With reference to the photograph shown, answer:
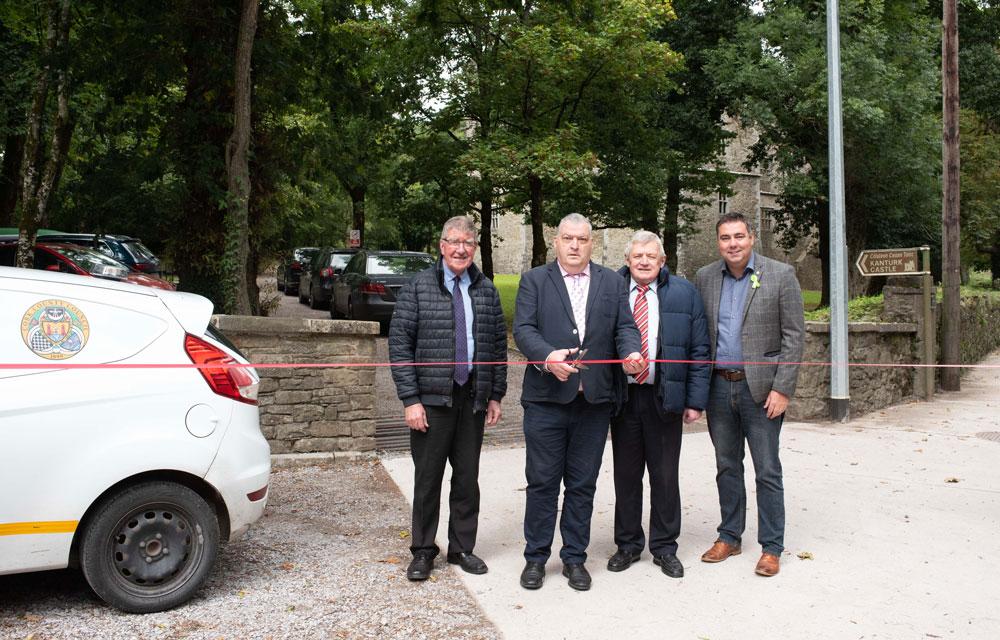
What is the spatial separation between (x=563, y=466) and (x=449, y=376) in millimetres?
828

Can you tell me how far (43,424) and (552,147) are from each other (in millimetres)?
14453

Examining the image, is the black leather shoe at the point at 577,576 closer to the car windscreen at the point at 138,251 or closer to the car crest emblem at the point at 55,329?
the car crest emblem at the point at 55,329

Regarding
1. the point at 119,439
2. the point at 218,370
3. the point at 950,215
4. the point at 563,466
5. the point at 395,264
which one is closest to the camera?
the point at 119,439

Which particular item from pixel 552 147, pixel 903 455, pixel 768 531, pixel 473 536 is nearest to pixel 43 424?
pixel 473 536

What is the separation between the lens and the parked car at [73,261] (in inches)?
583

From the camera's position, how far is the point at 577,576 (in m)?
5.02

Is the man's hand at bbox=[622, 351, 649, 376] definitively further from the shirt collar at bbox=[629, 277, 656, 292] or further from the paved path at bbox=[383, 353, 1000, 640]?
the paved path at bbox=[383, 353, 1000, 640]

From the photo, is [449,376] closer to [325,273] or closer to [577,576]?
[577,576]

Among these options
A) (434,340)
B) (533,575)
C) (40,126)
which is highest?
(40,126)

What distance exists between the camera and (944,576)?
17.1ft

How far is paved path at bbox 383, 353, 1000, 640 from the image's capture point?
4.46 meters

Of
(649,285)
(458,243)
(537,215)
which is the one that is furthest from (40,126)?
(649,285)

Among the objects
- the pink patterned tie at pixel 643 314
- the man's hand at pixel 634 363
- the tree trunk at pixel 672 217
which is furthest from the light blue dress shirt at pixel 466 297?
the tree trunk at pixel 672 217

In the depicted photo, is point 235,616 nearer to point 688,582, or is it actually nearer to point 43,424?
point 43,424
